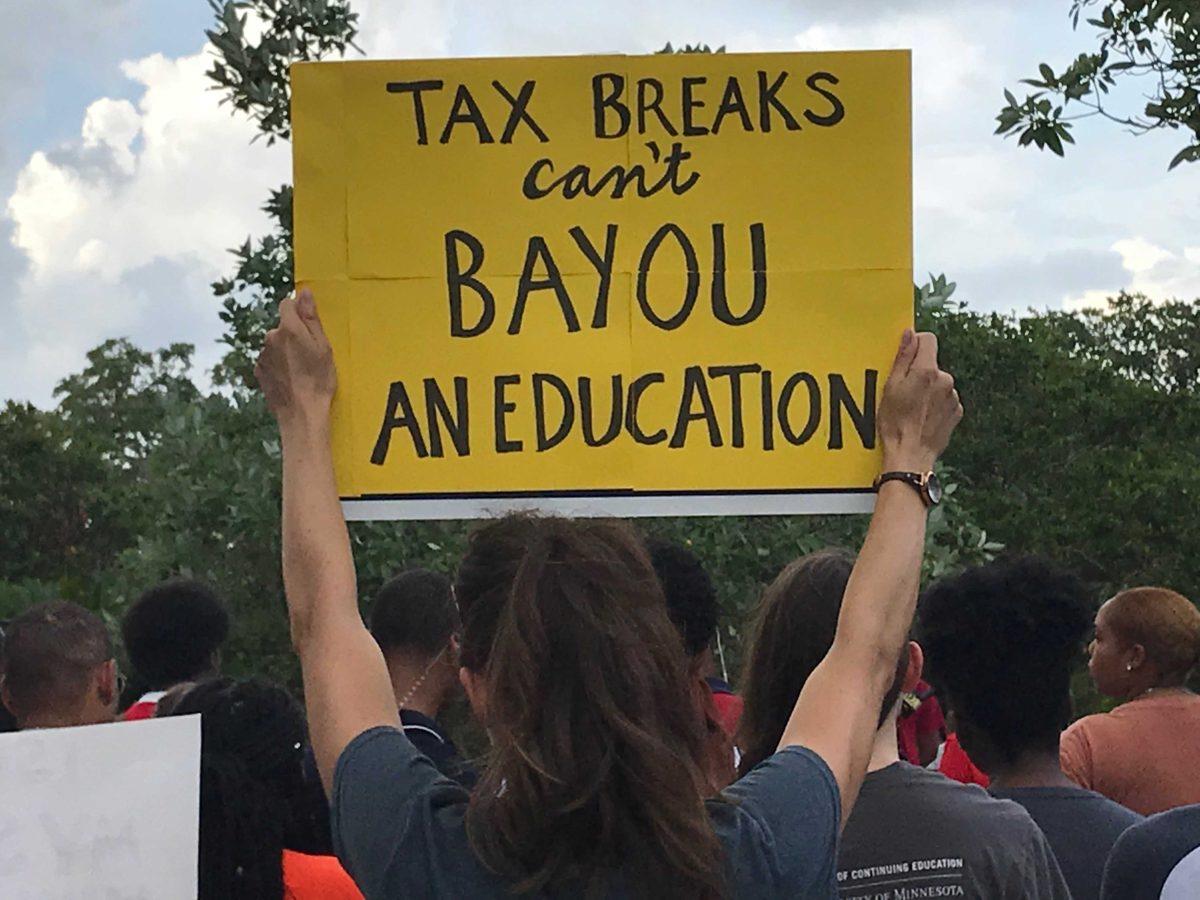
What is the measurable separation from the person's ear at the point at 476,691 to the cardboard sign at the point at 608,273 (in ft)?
1.48

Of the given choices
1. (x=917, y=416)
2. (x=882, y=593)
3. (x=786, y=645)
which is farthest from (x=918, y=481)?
(x=786, y=645)

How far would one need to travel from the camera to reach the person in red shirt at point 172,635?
5.03 meters

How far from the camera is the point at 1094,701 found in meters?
21.7

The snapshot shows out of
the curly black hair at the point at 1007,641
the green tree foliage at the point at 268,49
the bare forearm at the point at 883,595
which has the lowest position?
the curly black hair at the point at 1007,641

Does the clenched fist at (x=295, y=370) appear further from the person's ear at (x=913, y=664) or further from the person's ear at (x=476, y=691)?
the person's ear at (x=913, y=664)

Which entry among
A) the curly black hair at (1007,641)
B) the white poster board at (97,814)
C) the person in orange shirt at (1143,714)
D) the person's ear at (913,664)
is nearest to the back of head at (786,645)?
the person's ear at (913,664)

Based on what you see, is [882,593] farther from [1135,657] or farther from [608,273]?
[1135,657]

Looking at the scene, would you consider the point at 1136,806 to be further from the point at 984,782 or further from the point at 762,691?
the point at 762,691

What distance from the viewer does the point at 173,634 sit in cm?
503

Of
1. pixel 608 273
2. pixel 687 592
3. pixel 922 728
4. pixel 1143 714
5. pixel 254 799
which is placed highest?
pixel 608 273

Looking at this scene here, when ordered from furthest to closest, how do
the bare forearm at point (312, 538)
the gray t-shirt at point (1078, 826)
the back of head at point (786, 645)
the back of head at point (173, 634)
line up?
the back of head at point (173, 634), the gray t-shirt at point (1078, 826), the back of head at point (786, 645), the bare forearm at point (312, 538)

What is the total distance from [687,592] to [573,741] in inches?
93.1

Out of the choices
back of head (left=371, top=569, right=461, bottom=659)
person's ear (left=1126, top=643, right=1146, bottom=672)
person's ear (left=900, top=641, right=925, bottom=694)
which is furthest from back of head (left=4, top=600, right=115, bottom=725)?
person's ear (left=1126, top=643, right=1146, bottom=672)

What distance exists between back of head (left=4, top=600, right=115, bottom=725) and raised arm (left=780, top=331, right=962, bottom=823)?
8.08 ft
